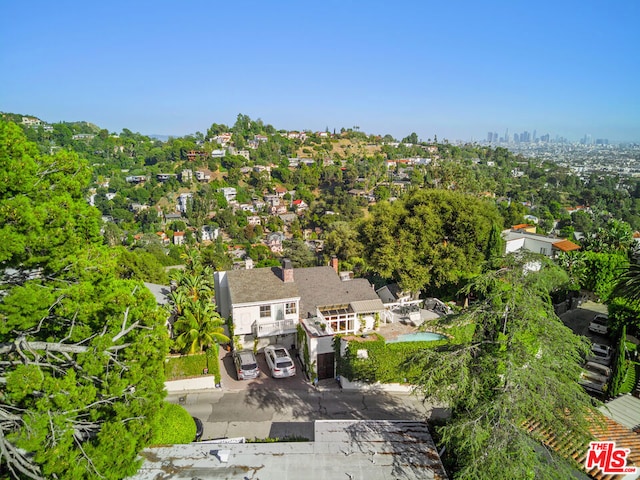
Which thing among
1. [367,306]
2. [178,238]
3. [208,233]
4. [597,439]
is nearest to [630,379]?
[597,439]

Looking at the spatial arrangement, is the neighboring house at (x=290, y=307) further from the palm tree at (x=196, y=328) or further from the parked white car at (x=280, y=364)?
the palm tree at (x=196, y=328)

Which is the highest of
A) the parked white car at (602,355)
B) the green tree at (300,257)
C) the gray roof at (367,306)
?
the gray roof at (367,306)

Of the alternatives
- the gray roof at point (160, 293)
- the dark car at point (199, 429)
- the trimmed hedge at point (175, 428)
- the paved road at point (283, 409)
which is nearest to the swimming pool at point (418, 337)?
the paved road at point (283, 409)

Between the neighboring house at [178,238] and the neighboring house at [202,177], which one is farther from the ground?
the neighboring house at [202,177]

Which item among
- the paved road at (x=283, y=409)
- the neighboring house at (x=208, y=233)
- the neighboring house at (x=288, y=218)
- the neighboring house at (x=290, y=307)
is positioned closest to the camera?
the paved road at (x=283, y=409)

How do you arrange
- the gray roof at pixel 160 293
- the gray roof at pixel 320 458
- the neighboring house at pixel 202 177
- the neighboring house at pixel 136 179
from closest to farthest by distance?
the gray roof at pixel 320 458 → the gray roof at pixel 160 293 → the neighboring house at pixel 202 177 → the neighboring house at pixel 136 179

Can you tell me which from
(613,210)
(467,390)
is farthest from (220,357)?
(613,210)

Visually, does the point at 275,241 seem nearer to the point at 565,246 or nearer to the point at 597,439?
the point at 565,246

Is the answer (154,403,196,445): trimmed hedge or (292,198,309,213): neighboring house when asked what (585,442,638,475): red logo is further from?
(292,198,309,213): neighboring house
